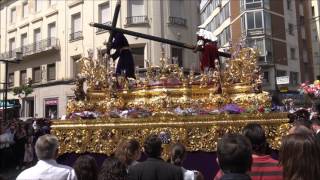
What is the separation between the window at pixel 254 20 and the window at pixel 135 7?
42.4 feet

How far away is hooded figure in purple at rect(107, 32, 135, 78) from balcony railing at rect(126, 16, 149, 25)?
16.5 metres

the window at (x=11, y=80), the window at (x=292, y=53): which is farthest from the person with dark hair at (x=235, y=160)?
the window at (x=292, y=53)

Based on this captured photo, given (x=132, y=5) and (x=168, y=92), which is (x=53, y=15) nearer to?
(x=132, y=5)

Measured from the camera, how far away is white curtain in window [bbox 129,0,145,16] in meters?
27.7

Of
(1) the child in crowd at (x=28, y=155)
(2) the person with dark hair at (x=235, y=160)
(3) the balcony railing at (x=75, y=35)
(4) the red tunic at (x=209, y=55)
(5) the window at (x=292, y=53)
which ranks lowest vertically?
(1) the child in crowd at (x=28, y=155)

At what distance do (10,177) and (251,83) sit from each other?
732cm

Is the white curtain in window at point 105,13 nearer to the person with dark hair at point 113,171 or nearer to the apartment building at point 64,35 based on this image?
the apartment building at point 64,35

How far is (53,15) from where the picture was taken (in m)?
33.1

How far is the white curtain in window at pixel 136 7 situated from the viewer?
2766 cm

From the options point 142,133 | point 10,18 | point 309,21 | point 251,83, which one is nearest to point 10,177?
point 142,133

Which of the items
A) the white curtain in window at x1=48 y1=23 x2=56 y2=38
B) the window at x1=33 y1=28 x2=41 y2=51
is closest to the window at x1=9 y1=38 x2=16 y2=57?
the window at x1=33 y1=28 x2=41 y2=51

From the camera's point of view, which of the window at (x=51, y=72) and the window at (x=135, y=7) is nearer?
the window at (x=135, y=7)

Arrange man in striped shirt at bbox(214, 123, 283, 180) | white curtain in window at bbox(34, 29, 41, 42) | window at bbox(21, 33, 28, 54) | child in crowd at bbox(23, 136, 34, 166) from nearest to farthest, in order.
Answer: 1. man in striped shirt at bbox(214, 123, 283, 180)
2. child in crowd at bbox(23, 136, 34, 166)
3. white curtain in window at bbox(34, 29, 41, 42)
4. window at bbox(21, 33, 28, 54)

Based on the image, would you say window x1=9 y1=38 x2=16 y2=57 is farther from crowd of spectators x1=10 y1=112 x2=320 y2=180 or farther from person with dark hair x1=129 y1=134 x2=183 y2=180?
person with dark hair x1=129 y1=134 x2=183 y2=180
